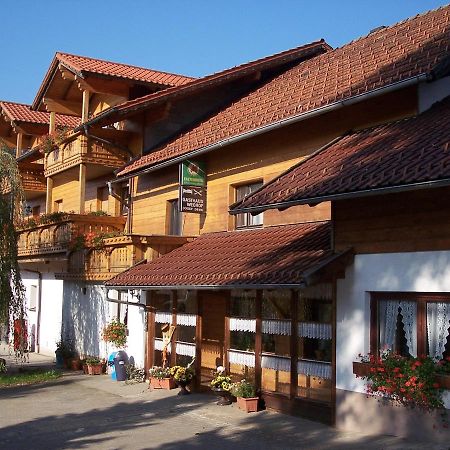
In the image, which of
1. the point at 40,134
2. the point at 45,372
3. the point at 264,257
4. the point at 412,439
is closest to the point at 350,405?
the point at 412,439

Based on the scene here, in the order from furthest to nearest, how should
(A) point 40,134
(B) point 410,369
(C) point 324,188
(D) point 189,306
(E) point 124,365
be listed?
(A) point 40,134, (E) point 124,365, (D) point 189,306, (C) point 324,188, (B) point 410,369

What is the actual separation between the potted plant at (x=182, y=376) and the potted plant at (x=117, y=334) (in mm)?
3523

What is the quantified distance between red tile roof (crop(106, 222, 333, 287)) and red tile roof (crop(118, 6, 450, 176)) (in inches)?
95.4

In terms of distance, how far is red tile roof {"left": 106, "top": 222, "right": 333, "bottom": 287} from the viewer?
11664 millimetres

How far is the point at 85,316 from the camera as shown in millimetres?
21422

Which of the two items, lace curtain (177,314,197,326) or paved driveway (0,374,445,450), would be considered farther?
lace curtain (177,314,197,326)

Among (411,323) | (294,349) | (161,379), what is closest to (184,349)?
(161,379)

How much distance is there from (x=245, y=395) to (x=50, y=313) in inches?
530

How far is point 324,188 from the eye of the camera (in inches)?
426

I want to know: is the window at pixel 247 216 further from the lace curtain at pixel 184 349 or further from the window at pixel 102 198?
the window at pixel 102 198

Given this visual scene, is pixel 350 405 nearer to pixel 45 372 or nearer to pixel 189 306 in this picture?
pixel 189 306

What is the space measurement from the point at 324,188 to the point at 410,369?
2983 mm

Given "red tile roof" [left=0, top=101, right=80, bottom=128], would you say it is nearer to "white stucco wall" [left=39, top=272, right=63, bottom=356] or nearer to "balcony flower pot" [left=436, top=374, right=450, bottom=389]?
"white stucco wall" [left=39, top=272, right=63, bottom=356]

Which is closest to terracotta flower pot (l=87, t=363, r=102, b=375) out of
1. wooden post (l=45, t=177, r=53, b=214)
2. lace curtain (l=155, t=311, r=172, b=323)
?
lace curtain (l=155, t=311, r=172, b=323)
